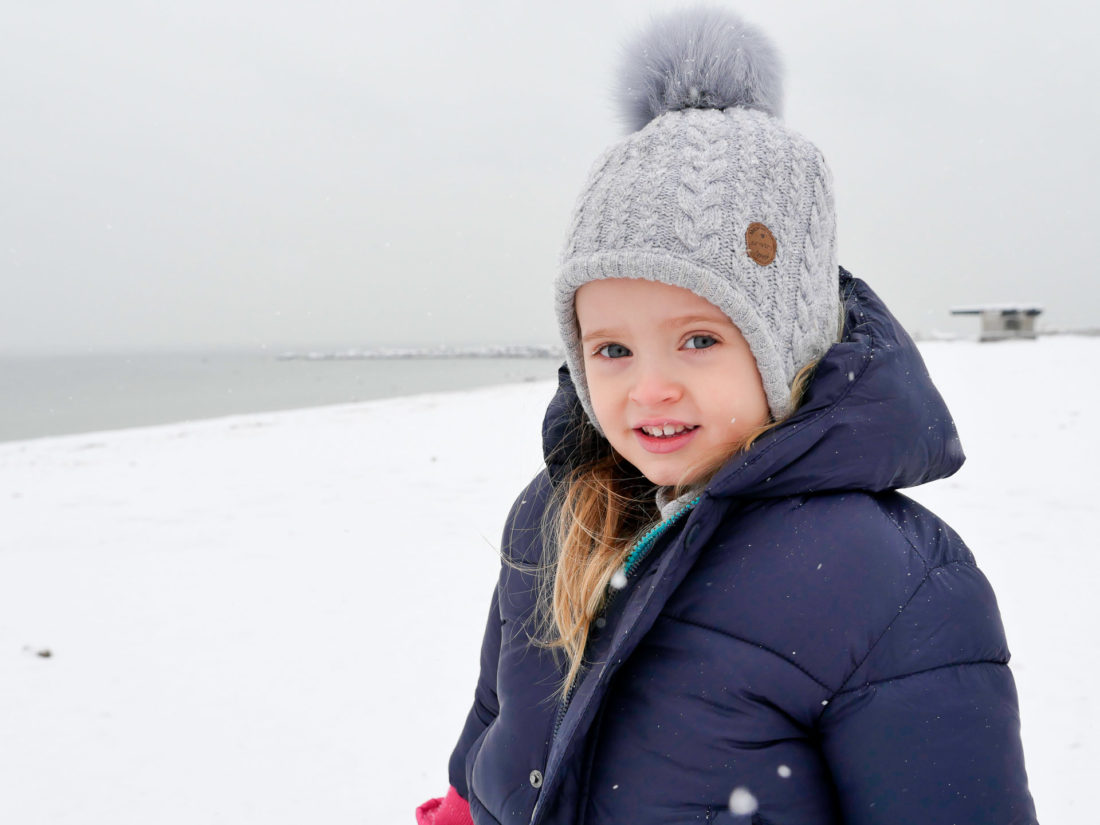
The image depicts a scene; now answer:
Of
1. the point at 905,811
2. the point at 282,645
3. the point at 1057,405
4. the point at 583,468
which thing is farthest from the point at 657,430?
the point at 1057,405

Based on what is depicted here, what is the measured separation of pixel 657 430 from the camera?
1.17 metres

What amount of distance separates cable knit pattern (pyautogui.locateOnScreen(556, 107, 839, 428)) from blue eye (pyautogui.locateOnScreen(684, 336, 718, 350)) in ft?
0.18

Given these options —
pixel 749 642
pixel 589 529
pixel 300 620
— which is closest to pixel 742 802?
pixel 749 642

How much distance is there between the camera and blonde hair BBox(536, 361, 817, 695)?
1174 millimetres

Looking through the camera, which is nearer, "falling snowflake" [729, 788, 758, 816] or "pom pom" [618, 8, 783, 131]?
"falling snowflake" [729, 788, 758, 816]

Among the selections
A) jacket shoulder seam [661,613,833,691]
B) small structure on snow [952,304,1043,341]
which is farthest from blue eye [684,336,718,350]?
small structure on snow [952,304,1043,341]

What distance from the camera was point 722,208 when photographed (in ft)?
3.84

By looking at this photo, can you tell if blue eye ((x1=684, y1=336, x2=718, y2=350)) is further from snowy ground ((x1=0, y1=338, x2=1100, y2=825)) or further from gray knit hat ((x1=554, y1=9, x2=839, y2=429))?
snowy ground ((x1=0, y1=338, x2=1100, y2=825))

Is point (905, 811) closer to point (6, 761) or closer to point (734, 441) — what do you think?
point (734, 441)

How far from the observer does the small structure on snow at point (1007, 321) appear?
1716 cm

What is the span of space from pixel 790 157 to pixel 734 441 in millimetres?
508

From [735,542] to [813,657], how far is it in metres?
0.19

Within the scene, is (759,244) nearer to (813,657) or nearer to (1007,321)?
(813,657)

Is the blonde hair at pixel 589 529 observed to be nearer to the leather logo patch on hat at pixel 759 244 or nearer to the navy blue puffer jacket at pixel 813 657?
the navy blue puffer jacket at pixel 813 657
